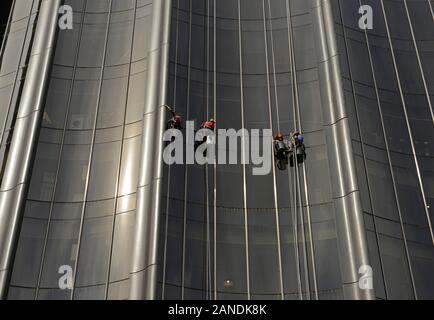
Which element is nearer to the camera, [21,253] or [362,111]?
[21,253]

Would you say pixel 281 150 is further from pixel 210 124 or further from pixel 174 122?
pixel 174 122

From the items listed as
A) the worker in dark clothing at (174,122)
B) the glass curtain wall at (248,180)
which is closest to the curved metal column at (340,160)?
the glass curtain wall at (248,180)

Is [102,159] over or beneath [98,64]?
beneath

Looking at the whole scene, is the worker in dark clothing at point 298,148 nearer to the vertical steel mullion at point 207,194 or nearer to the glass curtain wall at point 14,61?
the vertical steel mullion at point 207,194

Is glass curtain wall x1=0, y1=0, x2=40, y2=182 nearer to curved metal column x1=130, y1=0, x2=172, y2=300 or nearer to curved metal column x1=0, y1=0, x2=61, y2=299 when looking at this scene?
curved metal column x1=0, y1=0, x2=61, y2=299

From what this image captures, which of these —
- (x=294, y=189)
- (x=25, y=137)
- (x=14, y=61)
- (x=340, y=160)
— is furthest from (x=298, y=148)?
(x=14, y=61)
